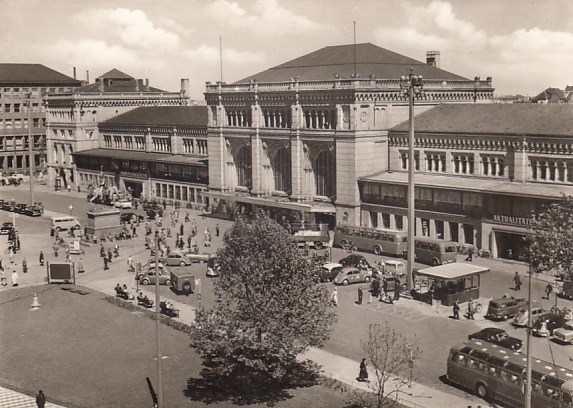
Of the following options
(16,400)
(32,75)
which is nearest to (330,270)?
(16,400)

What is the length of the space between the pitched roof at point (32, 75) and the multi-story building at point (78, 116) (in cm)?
3070

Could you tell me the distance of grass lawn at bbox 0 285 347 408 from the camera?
33.7 m

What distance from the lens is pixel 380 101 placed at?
72875mm

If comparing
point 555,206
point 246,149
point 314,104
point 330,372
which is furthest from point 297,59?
point 330,372

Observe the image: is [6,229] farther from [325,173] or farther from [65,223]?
[325,173]

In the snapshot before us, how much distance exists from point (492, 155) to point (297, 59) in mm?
41573

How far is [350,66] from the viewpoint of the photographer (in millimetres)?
86500

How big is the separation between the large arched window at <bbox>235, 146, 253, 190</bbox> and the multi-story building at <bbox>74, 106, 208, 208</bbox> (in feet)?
20.9

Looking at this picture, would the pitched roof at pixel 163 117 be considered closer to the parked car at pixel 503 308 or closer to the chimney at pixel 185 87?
the chimney at pixel 185 87

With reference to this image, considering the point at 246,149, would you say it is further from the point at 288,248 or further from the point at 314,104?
the point at 288,248

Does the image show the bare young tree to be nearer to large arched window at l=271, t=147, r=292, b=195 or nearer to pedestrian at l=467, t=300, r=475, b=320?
pedestrian at l=467, t=300, r=475, b=320

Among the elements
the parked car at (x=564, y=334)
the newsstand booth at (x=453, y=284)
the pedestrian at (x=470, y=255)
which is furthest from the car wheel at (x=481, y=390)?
the pedestrian at (x=470, y=255)

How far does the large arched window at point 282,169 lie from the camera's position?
262 feet

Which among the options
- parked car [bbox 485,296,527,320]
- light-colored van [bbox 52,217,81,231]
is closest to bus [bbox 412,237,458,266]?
parked car [bbox 485,296,527,320]
